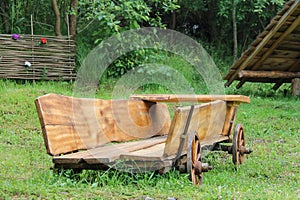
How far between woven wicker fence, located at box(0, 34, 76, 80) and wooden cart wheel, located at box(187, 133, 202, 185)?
7137 millimetres

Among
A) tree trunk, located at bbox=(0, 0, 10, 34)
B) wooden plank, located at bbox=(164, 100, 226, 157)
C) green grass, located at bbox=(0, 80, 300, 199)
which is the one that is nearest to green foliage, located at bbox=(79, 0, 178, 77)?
green grass, located at bbox=(0, 80, 300, 199)

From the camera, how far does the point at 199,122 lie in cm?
471

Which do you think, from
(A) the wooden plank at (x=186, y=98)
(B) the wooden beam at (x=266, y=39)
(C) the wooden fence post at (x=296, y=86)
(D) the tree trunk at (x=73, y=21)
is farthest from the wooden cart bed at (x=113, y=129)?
(D) the tree trunk at (x=73, y=21)

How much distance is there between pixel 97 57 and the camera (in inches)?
441

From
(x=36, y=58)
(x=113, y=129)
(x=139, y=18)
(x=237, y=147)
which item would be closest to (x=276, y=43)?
(x=139, y=18)

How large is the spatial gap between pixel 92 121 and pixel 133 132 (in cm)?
84

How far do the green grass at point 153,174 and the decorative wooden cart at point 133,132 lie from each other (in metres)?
0.15

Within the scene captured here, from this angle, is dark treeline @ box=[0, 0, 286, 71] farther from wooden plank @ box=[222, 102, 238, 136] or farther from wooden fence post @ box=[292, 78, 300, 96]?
wooden plank @ box=[222, 102, 238, 136]

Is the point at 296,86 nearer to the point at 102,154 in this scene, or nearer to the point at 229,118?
the point at 229,118

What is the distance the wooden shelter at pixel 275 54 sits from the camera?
9.96m

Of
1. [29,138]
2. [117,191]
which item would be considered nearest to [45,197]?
[117,191]

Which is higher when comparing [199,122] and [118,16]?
[118,16]

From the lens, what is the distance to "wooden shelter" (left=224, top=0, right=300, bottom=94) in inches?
392

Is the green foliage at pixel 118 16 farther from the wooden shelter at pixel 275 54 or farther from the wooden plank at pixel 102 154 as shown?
the wooden plank at pixel 102 154
